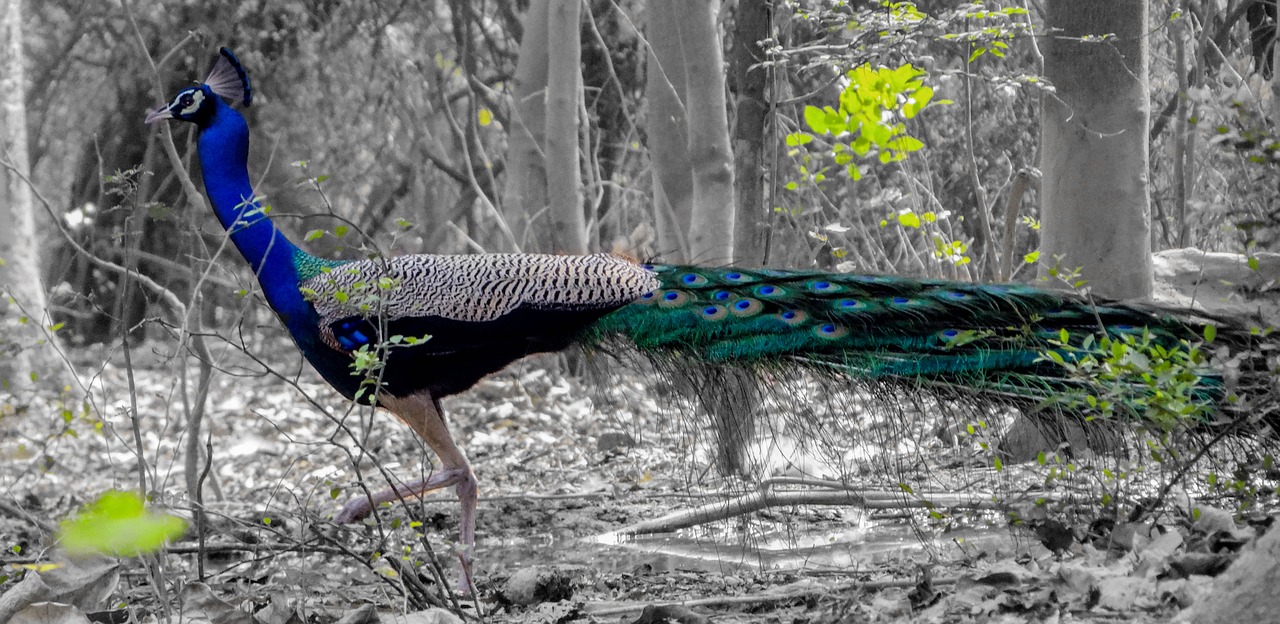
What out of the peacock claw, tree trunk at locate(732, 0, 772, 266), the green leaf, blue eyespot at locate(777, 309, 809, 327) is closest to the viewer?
the green leaf

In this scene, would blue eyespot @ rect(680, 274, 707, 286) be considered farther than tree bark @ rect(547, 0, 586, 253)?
No

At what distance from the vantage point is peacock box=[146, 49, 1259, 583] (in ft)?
14.6

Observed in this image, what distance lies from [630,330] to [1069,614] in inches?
91.6

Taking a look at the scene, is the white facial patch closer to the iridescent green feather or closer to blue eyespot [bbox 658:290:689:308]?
the iridescent green feather

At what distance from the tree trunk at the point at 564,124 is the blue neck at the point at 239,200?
315 centimetres

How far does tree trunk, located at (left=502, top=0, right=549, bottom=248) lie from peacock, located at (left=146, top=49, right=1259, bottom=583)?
4.71m

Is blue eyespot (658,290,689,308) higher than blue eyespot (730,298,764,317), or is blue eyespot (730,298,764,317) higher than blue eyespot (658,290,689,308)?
blue eyespot (658,290,689,308)

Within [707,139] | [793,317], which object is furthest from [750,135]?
[793,317]

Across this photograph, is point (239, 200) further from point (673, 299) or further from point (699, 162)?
point (699, 162)

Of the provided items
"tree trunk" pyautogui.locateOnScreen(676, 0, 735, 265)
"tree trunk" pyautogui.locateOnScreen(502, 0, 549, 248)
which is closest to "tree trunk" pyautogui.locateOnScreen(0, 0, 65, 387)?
"tree trunk" pyautogui.locateOnScreen(502, 0, 549, 248)

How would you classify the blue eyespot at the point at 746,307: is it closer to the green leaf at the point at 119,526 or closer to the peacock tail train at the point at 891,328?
the peacock tail train at the point at 891,328

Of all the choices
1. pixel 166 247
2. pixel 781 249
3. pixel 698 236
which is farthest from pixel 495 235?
pixel 698 236

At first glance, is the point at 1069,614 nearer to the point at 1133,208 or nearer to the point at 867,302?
the point at 867,302

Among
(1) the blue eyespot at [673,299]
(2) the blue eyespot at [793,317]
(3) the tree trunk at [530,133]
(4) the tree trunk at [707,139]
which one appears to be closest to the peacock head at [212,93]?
(1) the blue eyespot at [673,299]
